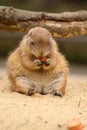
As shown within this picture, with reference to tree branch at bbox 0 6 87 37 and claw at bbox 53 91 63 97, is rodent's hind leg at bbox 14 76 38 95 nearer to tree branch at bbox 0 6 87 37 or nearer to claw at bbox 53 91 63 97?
claw at bbox 53 91 63 97

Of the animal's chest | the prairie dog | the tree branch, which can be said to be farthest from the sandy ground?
the tree branch

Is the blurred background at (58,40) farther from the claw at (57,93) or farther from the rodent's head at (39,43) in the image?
the rodent's head at (39,43)

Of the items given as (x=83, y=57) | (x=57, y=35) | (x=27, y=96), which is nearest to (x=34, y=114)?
(x=27, y=96)

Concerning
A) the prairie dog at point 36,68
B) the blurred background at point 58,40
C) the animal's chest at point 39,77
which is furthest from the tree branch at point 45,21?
the blurred background at point 58,40

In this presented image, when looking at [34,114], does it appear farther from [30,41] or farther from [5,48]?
[5,48]

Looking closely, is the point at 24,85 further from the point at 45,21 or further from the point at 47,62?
the point at 45,21
